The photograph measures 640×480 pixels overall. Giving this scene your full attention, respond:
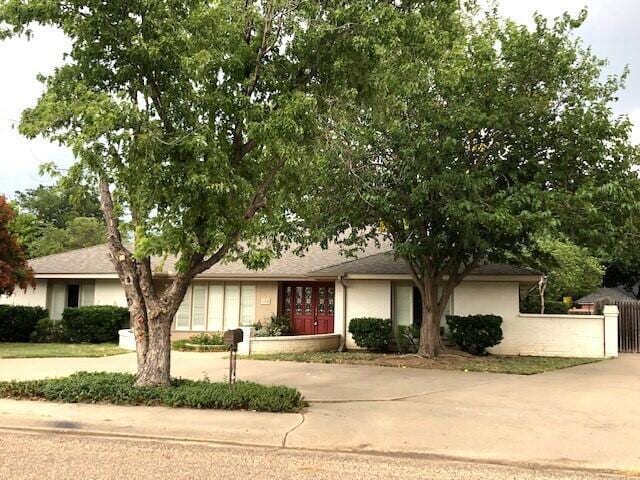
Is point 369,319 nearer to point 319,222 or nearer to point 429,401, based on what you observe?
point 319,222

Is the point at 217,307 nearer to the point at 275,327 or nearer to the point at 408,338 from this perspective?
the point at 275,327

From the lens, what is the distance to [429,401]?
32.7ft

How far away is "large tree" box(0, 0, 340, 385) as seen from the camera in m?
8.36

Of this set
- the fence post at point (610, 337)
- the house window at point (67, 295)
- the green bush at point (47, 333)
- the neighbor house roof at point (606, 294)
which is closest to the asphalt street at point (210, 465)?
the fence post at point (610, 337)

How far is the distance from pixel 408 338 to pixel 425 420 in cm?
975

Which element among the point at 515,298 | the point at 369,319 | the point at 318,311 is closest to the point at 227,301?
the point at 318,311

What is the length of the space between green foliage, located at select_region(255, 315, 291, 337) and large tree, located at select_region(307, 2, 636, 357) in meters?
5.77

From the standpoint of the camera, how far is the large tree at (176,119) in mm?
8359

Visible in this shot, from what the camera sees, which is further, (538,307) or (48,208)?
(48,208)

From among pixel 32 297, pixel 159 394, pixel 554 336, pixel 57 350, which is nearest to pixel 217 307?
pixel 57 350

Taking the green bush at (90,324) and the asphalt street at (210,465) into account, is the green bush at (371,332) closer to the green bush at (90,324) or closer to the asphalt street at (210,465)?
the green bush at (90,324)

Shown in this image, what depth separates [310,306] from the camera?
20906 millimetres

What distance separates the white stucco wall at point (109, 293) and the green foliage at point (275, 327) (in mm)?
5676

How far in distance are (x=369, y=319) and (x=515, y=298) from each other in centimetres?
462
